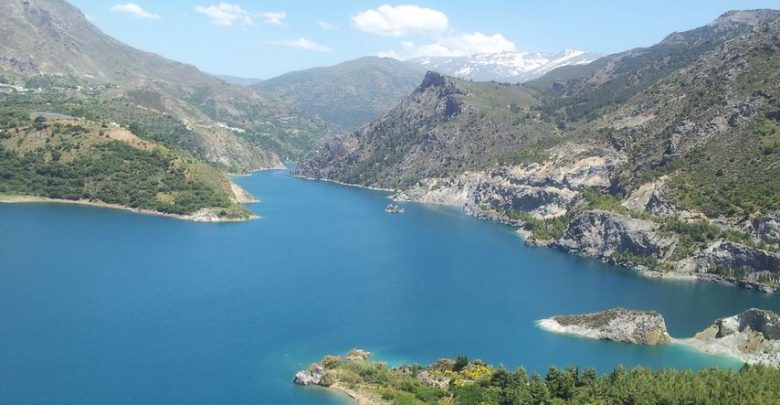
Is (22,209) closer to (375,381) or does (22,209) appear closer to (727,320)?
(375,381)

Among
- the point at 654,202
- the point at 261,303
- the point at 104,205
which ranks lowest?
the point at 261,303

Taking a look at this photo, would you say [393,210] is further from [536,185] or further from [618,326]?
[618,326]

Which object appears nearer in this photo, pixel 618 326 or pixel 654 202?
pixel 618 326

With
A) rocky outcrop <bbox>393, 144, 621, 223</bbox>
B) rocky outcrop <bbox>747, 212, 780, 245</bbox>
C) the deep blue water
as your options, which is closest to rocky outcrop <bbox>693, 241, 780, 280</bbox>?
rocky outcrop <bbox>747, 212, 780, 245</bbox>

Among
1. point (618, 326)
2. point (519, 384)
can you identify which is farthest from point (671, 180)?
point (519, 384)

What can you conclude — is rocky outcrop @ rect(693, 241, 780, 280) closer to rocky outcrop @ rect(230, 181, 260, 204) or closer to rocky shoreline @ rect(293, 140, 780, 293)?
rocky shoreline @ rect(293, 140, 780, 293)

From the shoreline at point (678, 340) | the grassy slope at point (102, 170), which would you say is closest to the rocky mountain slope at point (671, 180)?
the shoreline at point (678, 340)

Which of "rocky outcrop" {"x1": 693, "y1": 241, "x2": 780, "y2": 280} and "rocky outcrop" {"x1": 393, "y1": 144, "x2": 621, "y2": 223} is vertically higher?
"rocky outcrop" {"x1": 393, "y1": 144, "x2": 621, "y2": 223}
